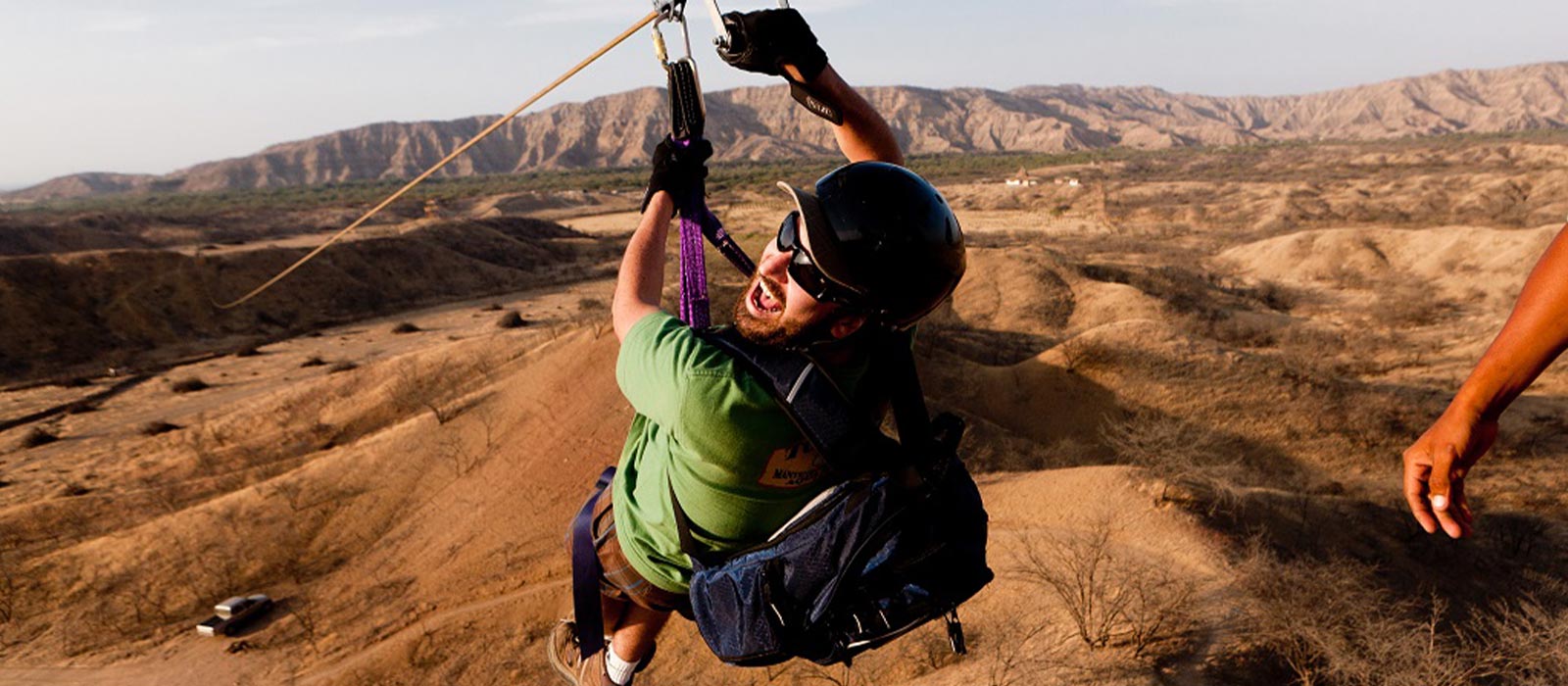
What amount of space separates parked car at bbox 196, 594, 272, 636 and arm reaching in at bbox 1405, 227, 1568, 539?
33.3 feet

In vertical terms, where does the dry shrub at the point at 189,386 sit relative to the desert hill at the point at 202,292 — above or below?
below

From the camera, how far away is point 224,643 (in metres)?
8.16

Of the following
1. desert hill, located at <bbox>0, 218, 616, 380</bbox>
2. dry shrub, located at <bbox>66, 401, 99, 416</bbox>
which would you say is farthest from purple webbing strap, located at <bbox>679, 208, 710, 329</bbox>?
desert hill, located at <bbox>0, 218, 616, 380</bbox>

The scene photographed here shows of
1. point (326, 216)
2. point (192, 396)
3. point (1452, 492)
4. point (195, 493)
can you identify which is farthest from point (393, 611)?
point (326, 216)

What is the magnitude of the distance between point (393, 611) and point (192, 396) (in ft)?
53.3

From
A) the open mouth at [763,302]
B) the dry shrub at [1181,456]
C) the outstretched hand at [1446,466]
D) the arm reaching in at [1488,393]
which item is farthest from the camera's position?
the dry shrub at [1181,456]

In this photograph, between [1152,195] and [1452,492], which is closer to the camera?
[1452,492]

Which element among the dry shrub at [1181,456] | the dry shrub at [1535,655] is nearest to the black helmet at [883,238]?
the dry shrub at [1535,655]

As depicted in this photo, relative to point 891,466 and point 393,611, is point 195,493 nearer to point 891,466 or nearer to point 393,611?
point 393,611

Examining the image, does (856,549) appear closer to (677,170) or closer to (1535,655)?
(677,170)

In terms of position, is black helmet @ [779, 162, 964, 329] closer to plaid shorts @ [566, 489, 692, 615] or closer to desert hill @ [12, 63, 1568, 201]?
plaid shorts @ [566, 489, 692, 615]

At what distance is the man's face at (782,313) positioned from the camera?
6.70 feet

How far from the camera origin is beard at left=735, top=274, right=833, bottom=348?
2.05 meters

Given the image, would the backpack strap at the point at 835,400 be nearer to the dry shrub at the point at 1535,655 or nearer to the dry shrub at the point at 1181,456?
the dry shrub at the point at 1535,655
